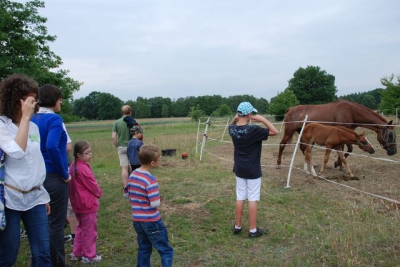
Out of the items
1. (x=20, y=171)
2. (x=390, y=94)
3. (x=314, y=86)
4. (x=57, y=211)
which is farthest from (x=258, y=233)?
(x=314, y=86)

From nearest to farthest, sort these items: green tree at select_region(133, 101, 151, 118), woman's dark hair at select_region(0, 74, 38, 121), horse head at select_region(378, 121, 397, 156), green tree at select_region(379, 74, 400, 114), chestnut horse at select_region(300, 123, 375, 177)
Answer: woman's dark hair at select_region(0, 74, 38, 121) < chestnut horse at select_region(300, 123, 375, 177) < horse head at select_region(378, 121, 397, 156) < green tree at select_region(379, 74, 400, 114) < green tree at select_region(133, 101, 151, 118)

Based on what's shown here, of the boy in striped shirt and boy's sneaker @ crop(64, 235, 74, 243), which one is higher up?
the boy in striped shirt

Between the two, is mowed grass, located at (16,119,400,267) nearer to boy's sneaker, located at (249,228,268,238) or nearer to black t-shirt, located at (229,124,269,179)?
boy's sneaker, located at (249,228,268,238)

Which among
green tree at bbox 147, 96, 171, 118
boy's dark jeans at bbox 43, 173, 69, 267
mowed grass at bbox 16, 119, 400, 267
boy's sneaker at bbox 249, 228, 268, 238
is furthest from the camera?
green tree at bbox 147, 96, 171, 118

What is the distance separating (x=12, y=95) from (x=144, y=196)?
4.13 ft

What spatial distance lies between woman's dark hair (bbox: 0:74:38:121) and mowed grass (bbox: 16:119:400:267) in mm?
1895

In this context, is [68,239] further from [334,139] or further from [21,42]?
[21,42]

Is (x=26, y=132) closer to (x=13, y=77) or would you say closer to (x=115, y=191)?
(x=13, y=77)

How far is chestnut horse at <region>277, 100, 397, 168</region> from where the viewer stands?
309 inches

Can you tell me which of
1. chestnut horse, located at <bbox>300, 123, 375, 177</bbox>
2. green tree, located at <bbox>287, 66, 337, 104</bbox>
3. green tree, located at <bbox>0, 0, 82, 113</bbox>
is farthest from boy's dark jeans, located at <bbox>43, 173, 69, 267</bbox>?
green tree, located at <bbox>287, 66, 337, 104</bbox>

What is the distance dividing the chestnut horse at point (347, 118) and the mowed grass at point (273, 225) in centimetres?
124

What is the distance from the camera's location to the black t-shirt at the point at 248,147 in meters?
3.62

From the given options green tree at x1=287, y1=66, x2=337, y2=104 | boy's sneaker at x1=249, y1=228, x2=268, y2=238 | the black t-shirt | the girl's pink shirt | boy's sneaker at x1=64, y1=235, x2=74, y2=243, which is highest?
green tree at x1=287, y1=66, x2=337, y2=104

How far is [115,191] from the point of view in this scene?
6.15 m
